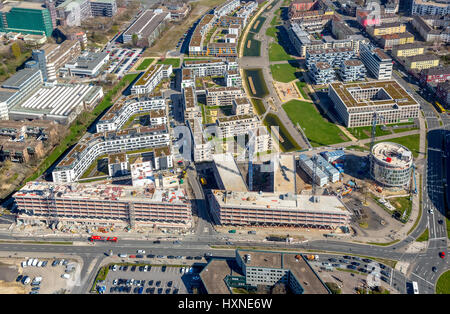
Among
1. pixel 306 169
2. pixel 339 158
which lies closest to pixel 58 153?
pixel 306 169

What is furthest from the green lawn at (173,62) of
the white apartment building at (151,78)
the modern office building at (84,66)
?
the modern office building at (84,66)

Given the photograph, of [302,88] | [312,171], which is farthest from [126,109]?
[312,171]

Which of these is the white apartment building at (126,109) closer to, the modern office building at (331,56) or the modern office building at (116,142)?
the modern office building at (116,142)

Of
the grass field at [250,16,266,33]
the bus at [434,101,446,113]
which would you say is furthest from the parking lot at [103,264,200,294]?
the grass field at [250,16,266,33]

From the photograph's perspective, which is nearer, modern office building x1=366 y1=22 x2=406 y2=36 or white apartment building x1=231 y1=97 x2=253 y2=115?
white apartment building x1=231 y1=97 x2=253 y2=115

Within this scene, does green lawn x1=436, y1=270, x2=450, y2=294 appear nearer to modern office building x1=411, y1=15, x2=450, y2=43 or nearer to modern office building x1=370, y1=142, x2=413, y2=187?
modern office building x1=370, y1=142, x2=413, y2=187

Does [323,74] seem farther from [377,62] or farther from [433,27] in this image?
[433,27]
